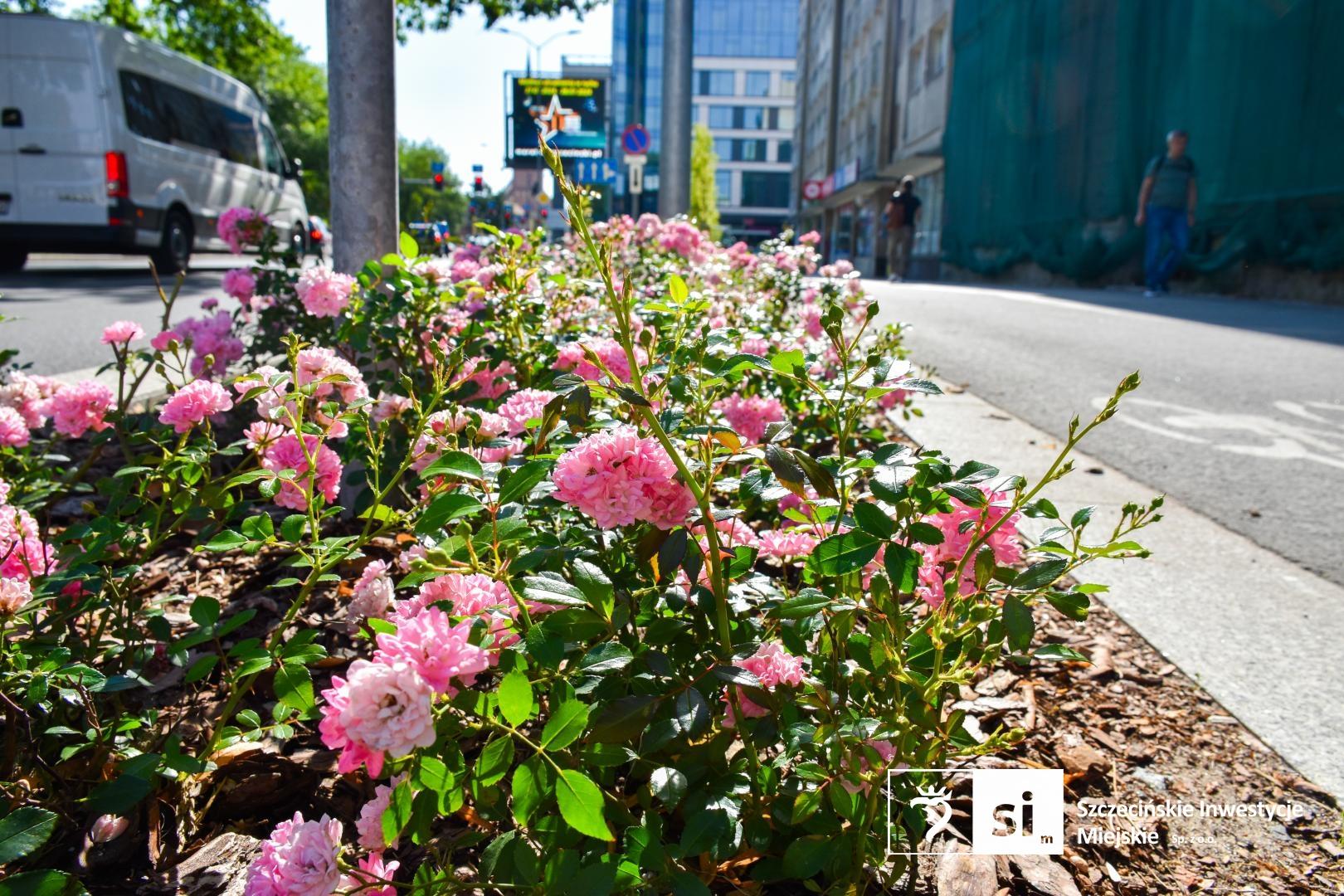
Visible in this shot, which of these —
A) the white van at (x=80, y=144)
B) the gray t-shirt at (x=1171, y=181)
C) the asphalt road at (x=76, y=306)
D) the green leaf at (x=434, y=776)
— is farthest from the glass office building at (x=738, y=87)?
the green leaf at (x=434, y=776)

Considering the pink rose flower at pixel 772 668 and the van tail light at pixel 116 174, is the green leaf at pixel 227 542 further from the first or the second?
the van tail light at pixel 116 174

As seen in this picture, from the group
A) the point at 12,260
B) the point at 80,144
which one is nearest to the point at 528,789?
the point at 80,144

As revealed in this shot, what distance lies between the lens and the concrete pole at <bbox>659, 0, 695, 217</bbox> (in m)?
7.41

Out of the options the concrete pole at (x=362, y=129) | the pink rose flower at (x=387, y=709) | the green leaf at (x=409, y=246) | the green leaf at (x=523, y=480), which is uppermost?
the concrete pole at (x=362, y=129)

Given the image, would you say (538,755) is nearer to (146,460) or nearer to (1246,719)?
(1246,719)

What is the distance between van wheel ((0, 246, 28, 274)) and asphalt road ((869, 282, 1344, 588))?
1129 cm

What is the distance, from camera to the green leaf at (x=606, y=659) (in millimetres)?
1042

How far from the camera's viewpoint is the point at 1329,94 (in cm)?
1111

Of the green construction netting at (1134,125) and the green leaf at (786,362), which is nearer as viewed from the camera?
the green leaf at (786,362)

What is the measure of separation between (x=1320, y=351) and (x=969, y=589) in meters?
7.22

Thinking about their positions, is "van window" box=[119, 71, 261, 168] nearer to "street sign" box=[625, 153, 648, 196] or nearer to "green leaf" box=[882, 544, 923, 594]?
"street sign" box=[625, 153, 648, 196]

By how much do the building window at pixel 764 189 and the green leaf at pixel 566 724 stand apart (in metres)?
92.0

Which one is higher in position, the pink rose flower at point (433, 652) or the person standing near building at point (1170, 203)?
the person standing near building at point (1170, 203)

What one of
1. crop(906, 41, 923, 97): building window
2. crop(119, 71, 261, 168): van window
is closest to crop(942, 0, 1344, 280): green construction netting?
crop(906, 41, 923, 97): building window
